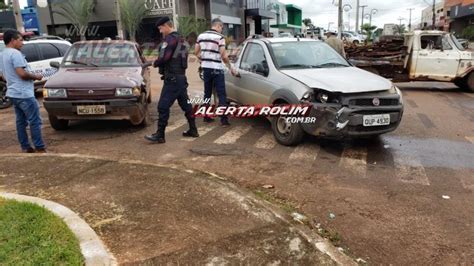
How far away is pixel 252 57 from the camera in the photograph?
7789 millimetres

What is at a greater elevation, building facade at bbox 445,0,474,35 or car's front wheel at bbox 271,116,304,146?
building facade at bbox 445,0,474,35

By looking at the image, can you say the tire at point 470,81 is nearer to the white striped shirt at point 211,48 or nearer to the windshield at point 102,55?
the white striped shirt at point 211,48

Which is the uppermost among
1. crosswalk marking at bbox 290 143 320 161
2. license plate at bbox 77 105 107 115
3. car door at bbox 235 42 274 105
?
car door at bbox 235 42 274 105

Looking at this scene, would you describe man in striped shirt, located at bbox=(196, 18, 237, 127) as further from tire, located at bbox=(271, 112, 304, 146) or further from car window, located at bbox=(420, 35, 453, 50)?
car window, located at bbox=(420, 35, 453, 50)

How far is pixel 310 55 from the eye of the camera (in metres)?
7.33

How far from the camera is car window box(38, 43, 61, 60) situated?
1136 centimetres

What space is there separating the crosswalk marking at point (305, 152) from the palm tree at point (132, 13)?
32241 mm

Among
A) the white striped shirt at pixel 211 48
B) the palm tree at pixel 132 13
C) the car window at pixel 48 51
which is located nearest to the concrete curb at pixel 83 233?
the white striped shirt at pixel 211 48

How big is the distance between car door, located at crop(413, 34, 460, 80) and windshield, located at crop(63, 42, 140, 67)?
863cm

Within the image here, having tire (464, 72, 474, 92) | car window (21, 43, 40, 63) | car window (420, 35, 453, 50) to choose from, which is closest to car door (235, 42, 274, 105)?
car window (21, 43, 40, 63)

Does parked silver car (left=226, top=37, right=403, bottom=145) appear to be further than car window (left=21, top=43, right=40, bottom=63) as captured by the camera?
No

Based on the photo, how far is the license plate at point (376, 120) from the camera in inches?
232

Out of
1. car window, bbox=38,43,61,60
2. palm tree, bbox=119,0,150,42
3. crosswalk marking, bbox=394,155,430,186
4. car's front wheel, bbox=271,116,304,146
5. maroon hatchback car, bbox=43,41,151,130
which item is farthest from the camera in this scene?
palm tree, bbox=119,0,150,42

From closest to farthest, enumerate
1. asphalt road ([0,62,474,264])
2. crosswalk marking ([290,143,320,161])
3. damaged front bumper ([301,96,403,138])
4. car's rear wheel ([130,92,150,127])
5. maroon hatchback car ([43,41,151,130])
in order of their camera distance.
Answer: asphalt road ([0,62,474,264]) → damaged front bumper ([301,96,403,138]) → crosswalk marking ([290,143,320,161]) → maroon hatchback car ([43,41,151,130]) → car's rear wheel ([130,92,150,127])
